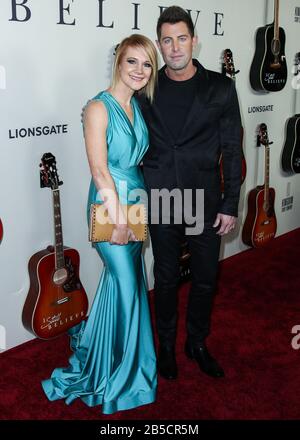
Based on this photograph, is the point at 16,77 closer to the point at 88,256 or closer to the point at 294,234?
the point at 88,256

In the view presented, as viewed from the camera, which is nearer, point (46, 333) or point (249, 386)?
point (249, 386)

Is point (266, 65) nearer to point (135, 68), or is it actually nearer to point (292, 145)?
point (292, 145)

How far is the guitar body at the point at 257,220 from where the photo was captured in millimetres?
4184

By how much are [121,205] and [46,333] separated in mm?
994

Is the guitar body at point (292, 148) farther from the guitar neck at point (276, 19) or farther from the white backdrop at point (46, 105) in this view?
the white backdrop at point (46, 105)

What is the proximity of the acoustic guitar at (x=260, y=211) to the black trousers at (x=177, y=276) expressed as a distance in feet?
5.27

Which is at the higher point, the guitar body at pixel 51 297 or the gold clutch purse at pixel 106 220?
the gold clutch purse at pixel 106 220

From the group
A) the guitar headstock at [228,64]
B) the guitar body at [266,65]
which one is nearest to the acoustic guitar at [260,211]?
the guitar body at [266,65]

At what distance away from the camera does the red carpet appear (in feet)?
8.06

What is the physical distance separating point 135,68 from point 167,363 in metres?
1.49

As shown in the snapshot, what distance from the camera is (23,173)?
9.24 ft

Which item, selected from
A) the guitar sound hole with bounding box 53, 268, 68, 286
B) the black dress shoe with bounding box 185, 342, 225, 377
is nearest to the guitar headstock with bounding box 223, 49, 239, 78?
the guitar sound hole with bounding box 53, 268, 68, 286

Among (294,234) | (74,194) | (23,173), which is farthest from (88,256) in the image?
(294,234)

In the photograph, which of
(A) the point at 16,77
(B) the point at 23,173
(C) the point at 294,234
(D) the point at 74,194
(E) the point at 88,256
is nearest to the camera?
(A) the point at 16,77
